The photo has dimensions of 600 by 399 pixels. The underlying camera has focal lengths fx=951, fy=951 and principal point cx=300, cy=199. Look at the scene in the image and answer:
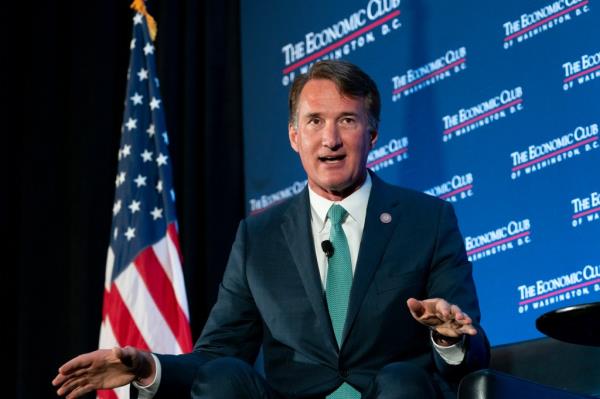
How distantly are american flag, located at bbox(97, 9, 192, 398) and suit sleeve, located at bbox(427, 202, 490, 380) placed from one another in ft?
5.01

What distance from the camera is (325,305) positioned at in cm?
226

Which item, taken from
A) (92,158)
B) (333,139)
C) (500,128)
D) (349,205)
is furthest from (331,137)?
(92,158)

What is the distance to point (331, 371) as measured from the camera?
2168 millimetres

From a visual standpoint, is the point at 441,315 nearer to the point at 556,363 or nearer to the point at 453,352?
the point at 453,352

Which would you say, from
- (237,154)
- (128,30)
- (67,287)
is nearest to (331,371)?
(237,154)

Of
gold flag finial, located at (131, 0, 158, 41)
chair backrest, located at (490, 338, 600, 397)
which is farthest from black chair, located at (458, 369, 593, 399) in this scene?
gold flag finial, located at (131, 0, 158, 41)

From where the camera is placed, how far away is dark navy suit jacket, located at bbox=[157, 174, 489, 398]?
85.0 inches

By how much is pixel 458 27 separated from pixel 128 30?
69.8 inches

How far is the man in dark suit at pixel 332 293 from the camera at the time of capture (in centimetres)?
197

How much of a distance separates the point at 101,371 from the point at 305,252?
2.02ft

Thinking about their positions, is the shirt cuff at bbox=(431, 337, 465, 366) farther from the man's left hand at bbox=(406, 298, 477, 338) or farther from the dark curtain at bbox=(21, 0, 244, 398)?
the dark curtain at bbox=(21, 0, 244, 398)

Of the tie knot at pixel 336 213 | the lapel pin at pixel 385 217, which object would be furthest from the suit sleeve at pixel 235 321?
the lapel pin at pixel 385 217

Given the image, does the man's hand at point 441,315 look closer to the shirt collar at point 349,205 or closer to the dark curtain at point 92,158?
the shirt collar at point 349,205

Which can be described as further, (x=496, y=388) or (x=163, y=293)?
(x=163, y=293)
